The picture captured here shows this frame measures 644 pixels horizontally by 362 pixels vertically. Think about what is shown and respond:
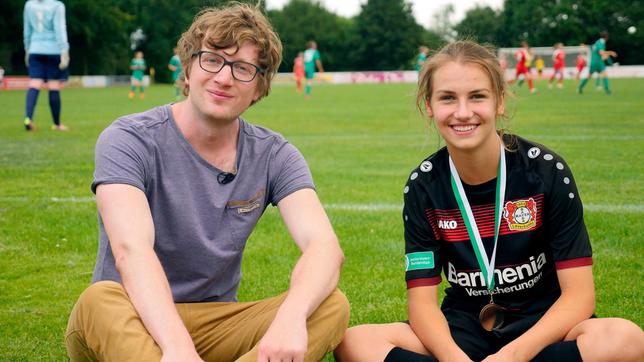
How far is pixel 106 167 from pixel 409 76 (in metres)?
66.7

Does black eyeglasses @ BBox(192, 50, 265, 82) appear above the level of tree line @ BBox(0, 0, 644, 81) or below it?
above

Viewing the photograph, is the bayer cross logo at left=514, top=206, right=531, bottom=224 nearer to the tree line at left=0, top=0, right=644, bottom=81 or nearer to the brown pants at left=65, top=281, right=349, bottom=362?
the brown pants at left=65, top=281, right=349, bottom=362

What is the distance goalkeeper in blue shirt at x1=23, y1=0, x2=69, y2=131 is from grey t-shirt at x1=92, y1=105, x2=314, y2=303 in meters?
11.6

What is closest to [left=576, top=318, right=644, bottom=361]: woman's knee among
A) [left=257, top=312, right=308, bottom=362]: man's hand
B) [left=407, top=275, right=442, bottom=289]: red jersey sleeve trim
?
[left=407, top=275, right=442, bottom=289]: red jersey sleeve trim

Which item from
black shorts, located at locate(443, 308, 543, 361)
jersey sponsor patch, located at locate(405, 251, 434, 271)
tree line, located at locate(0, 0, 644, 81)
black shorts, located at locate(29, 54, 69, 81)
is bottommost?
tree line, located at locate(0, 0, 644, 81)

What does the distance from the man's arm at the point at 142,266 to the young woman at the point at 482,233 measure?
2.89 feet

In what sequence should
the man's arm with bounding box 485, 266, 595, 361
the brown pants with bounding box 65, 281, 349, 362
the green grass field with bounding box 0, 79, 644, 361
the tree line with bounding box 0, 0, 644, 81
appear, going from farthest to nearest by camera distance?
the tree line with bounding box 0, 0, 644, 81 < the green grass field with bounding box 0, 79, 644, 361 < the man's arm with bounding box 485, 266, 595, 361 < the brown pants with bounding box 65, 281, 349, 362

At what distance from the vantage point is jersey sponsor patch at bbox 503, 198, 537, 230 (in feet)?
11.3

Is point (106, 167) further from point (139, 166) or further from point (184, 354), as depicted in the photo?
point (184, 354)

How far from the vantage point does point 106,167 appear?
3.19 m

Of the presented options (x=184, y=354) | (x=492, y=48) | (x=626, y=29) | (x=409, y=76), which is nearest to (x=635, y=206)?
(x=492, y=48)

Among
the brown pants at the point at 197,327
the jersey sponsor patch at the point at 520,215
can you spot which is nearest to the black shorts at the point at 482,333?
the jersey sponsor patch at the point at 520,215

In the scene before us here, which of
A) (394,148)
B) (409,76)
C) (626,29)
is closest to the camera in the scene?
(394,148)

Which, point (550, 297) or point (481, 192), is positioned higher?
point (481, 192)
